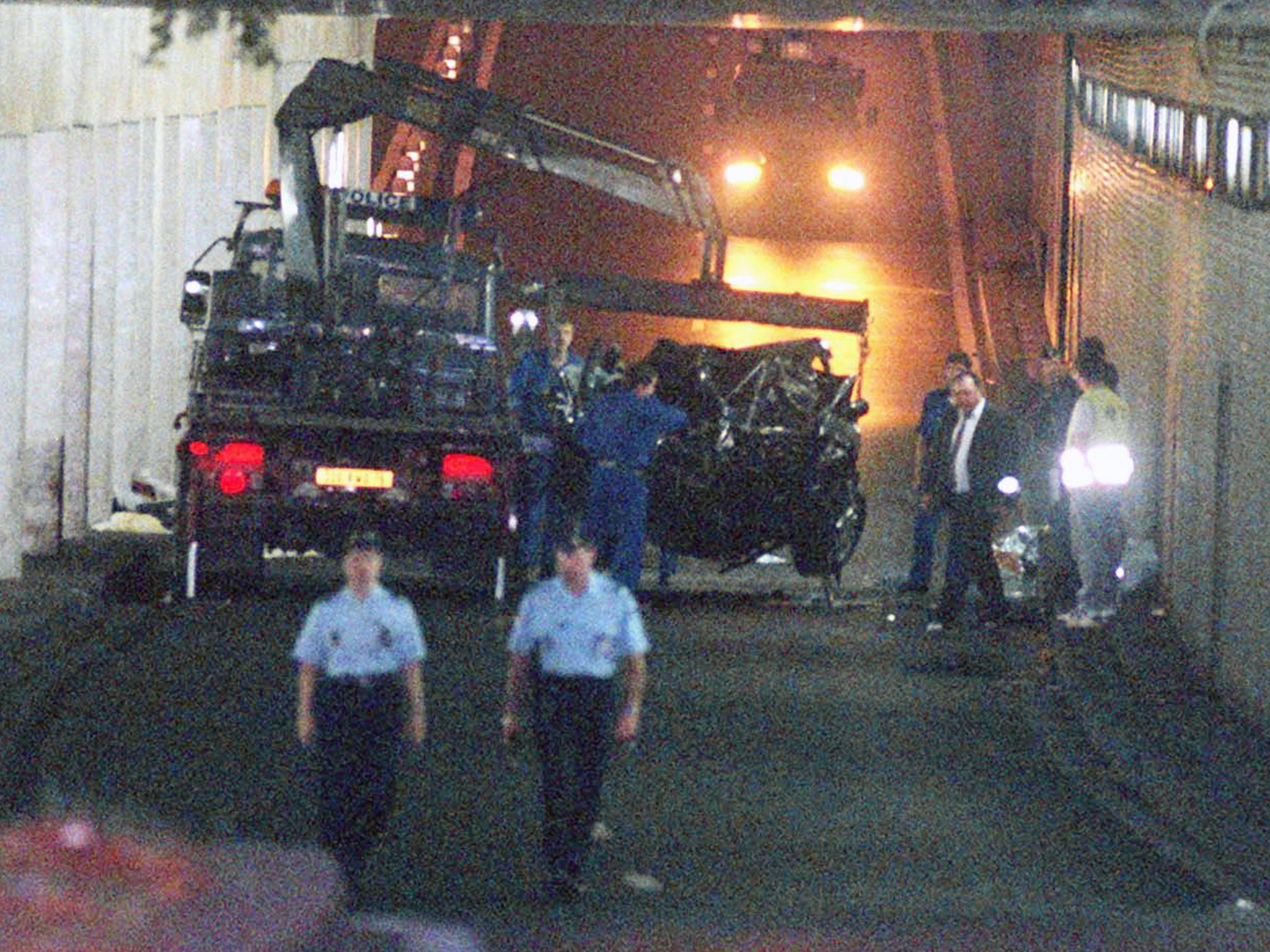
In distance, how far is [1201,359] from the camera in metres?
16.6

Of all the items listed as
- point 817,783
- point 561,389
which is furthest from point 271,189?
point 817,783

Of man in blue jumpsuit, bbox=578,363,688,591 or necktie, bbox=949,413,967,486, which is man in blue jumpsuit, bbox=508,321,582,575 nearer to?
man in blue jumpsuit, bbox=578,363,688,591

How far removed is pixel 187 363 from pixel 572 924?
56.2 feet

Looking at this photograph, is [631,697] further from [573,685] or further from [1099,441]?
[1099,441]

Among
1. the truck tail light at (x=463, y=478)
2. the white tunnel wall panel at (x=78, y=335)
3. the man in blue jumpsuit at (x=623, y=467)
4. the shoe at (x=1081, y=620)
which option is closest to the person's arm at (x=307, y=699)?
the man in blue jumpsuit at (x=623, y=467)

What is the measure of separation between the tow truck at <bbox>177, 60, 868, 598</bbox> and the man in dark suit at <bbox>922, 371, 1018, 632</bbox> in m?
2.92

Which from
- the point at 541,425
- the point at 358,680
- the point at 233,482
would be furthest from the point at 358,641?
the point at 541,425

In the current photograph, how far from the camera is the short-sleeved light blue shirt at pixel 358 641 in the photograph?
9250 millimetres

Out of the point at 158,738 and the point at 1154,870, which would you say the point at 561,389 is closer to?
the point at 158,738

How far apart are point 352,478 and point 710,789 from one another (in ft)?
18.3

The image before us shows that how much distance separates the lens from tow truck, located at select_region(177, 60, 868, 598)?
16.6 m

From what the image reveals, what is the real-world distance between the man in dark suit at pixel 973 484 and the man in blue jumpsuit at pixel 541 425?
285 centimetres

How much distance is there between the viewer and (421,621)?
Result: 16.5 meters

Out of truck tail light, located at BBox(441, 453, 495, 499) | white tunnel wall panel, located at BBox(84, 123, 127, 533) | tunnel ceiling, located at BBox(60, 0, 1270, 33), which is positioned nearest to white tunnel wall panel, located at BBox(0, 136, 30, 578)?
white tunnel wall panel, located at BBox(84, 123, 127, 533)
